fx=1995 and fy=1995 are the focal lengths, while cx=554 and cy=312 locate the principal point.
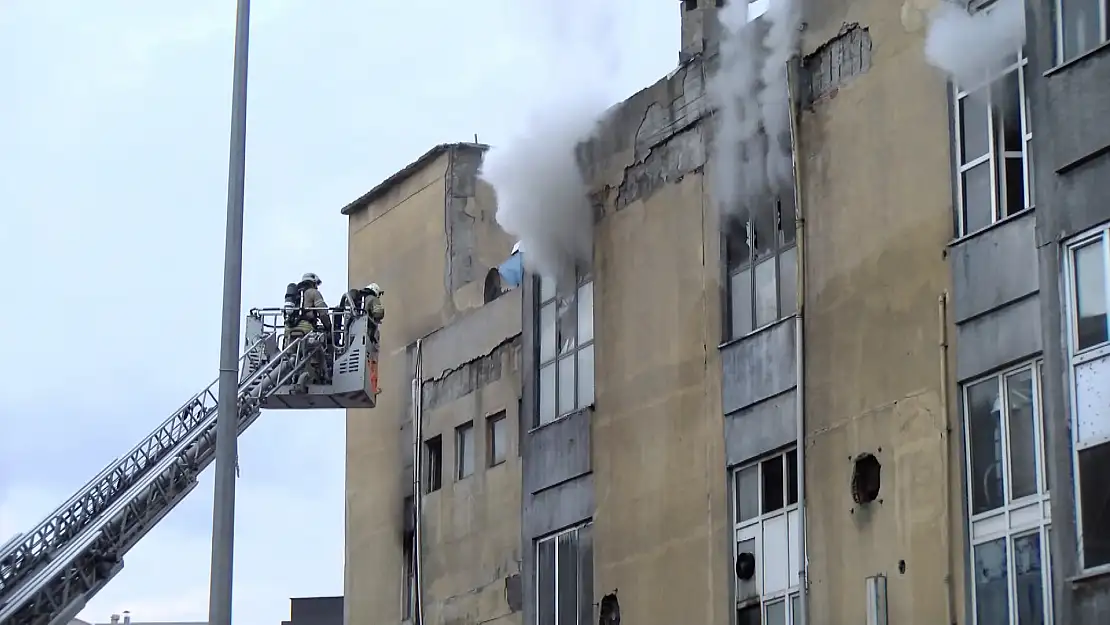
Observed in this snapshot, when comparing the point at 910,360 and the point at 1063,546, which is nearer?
the point at 1063,546

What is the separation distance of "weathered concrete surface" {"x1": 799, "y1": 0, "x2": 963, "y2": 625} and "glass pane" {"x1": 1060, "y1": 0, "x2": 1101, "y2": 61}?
2.81 m

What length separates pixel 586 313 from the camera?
26.1m

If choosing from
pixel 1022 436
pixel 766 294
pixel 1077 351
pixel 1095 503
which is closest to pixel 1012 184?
pixel 1022 436

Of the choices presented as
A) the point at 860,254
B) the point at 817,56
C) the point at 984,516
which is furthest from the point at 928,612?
the point at 817,56

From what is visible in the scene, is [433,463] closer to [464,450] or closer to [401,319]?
[464,450]

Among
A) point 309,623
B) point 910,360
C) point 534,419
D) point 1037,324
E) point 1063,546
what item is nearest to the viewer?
point 1063,546

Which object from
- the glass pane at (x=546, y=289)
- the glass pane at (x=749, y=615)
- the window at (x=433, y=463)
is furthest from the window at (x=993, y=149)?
the window at (x=433, y=463)

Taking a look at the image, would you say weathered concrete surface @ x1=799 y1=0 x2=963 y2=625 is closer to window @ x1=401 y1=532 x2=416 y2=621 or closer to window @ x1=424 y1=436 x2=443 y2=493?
window @ x1=424 y1=436 x2=443 y2=493

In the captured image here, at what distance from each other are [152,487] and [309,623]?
2146 cm

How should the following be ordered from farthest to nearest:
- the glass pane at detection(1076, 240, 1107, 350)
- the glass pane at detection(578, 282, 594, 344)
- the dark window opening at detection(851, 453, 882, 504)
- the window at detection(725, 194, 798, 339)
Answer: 1. the glass pane at detection(578, 282, 594, 344)
2. the window at detection(725, 194, 798, 339)
3. the dark window opening at detection(851, 453, 882, 504)
4. the glass pane at detection(1076, 240, 1107, 350)

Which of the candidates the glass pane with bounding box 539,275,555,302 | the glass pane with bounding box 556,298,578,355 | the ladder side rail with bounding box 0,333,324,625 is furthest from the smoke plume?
the ladder side rail with bounding box 0,333,324,625

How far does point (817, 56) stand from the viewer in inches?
850

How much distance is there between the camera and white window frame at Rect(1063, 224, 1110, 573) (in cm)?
1534

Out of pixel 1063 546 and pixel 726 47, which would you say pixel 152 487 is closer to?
pixel 726 47
